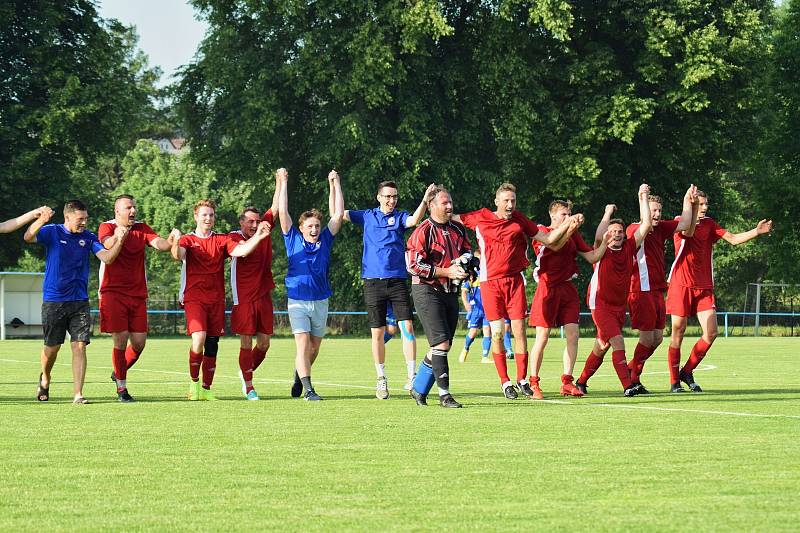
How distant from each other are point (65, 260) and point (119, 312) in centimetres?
80

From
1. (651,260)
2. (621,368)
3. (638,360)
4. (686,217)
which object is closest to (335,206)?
(621,368)

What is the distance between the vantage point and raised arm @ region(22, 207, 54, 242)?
12.5 m

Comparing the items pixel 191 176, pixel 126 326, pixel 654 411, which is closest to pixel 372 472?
pixel 654 411

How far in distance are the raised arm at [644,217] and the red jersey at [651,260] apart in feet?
1.43

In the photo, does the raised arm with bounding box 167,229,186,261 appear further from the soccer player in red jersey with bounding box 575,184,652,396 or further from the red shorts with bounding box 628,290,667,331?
the red shorts with bounding box 628,290,667,331

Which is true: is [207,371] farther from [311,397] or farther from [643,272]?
[643,272]

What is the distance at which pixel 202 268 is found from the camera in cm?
1384

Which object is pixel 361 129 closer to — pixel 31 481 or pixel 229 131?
pixel 229 131

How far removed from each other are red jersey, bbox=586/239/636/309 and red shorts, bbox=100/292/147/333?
509cm

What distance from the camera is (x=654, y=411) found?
11.9 m

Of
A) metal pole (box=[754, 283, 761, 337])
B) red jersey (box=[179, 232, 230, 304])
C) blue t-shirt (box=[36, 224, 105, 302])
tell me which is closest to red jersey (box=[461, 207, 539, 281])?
red jersey (box=[179, 232, 230, 304])

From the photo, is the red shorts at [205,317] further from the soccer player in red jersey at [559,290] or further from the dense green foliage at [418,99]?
the dense green foliage at [418,99]

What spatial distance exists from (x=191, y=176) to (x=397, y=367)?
5356 centimetres

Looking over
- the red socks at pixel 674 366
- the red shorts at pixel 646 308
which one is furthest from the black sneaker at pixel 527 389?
the red socks at pixel 674 366
